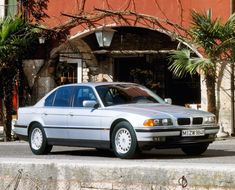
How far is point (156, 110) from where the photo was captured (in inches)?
519

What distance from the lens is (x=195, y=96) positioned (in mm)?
23625

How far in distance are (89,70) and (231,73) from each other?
568 cm

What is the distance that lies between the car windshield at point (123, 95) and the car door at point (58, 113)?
838 mm

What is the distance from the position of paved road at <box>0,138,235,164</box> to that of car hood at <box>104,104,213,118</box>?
799 millimetres

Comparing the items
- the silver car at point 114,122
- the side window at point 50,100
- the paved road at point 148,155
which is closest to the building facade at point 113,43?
the paved road at point 148,155

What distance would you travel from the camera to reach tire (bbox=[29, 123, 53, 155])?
49.2ft

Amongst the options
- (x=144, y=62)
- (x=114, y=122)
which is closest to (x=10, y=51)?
(x=144, y=62)

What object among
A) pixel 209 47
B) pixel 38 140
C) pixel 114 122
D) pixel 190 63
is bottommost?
pixel 38 140

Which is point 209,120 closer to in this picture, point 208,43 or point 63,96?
point 63,96

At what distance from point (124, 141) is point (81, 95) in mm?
1829

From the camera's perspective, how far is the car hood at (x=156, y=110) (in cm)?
1301

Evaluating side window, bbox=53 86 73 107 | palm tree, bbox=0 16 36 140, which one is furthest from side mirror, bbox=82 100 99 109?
palm tree, bbox=0 16 36 140

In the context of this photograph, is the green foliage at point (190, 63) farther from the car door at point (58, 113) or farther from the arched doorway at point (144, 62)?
the car door at point (58, 113)

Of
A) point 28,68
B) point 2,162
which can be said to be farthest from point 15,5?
point 2,162
